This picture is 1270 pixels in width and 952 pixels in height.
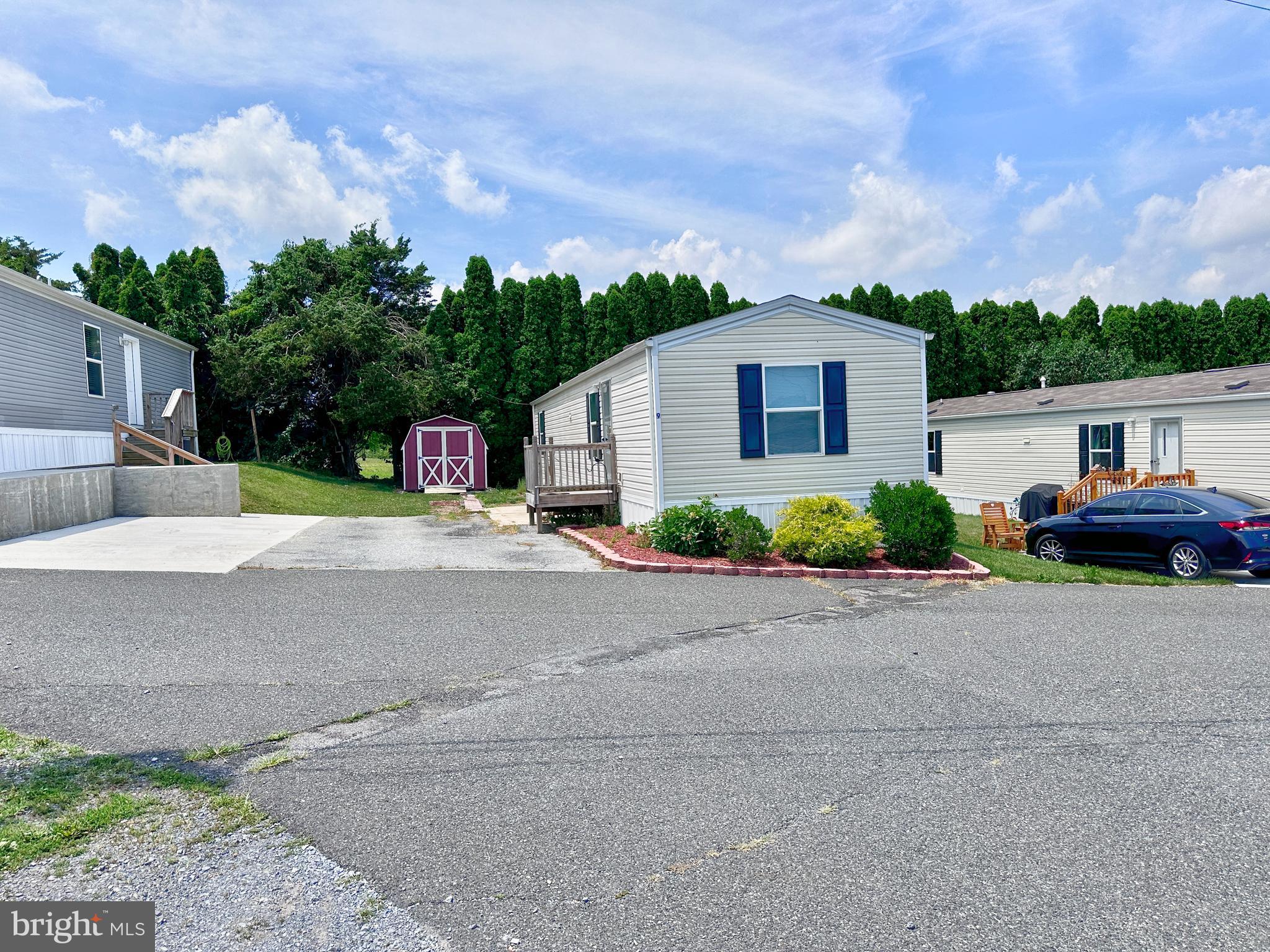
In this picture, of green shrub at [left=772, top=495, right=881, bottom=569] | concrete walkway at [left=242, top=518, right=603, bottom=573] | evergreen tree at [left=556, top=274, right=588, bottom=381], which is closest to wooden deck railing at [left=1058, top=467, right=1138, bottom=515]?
green shrub at [left=772, top=495, right=881, bottom=569]

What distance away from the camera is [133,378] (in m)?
19.3

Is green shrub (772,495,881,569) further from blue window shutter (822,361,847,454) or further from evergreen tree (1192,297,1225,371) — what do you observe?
evergreen tree (1192,297,1225,371)

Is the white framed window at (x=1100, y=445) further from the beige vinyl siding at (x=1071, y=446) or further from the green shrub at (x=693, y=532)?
the green shrub at (x=693, y=532)

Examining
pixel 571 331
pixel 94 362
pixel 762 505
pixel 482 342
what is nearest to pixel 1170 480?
pixel 762 505

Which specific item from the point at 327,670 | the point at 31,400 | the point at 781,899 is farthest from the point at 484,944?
the point at 31,400

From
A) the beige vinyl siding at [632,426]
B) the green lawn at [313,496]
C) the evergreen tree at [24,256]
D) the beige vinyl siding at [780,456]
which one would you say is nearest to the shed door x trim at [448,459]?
the green lawn at [313,496]

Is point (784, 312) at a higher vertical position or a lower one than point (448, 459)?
higher

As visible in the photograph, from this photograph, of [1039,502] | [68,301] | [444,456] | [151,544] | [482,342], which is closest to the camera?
[151,544]

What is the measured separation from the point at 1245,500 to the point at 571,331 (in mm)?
19284

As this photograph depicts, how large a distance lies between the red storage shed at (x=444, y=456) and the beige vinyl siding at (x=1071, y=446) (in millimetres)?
13966

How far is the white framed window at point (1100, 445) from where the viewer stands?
19.3 metres

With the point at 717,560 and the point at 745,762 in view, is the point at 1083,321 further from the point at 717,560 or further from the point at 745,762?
the point at 745,762

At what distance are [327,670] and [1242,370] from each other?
21.3m

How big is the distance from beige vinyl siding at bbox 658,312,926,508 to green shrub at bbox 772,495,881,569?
157 cm
